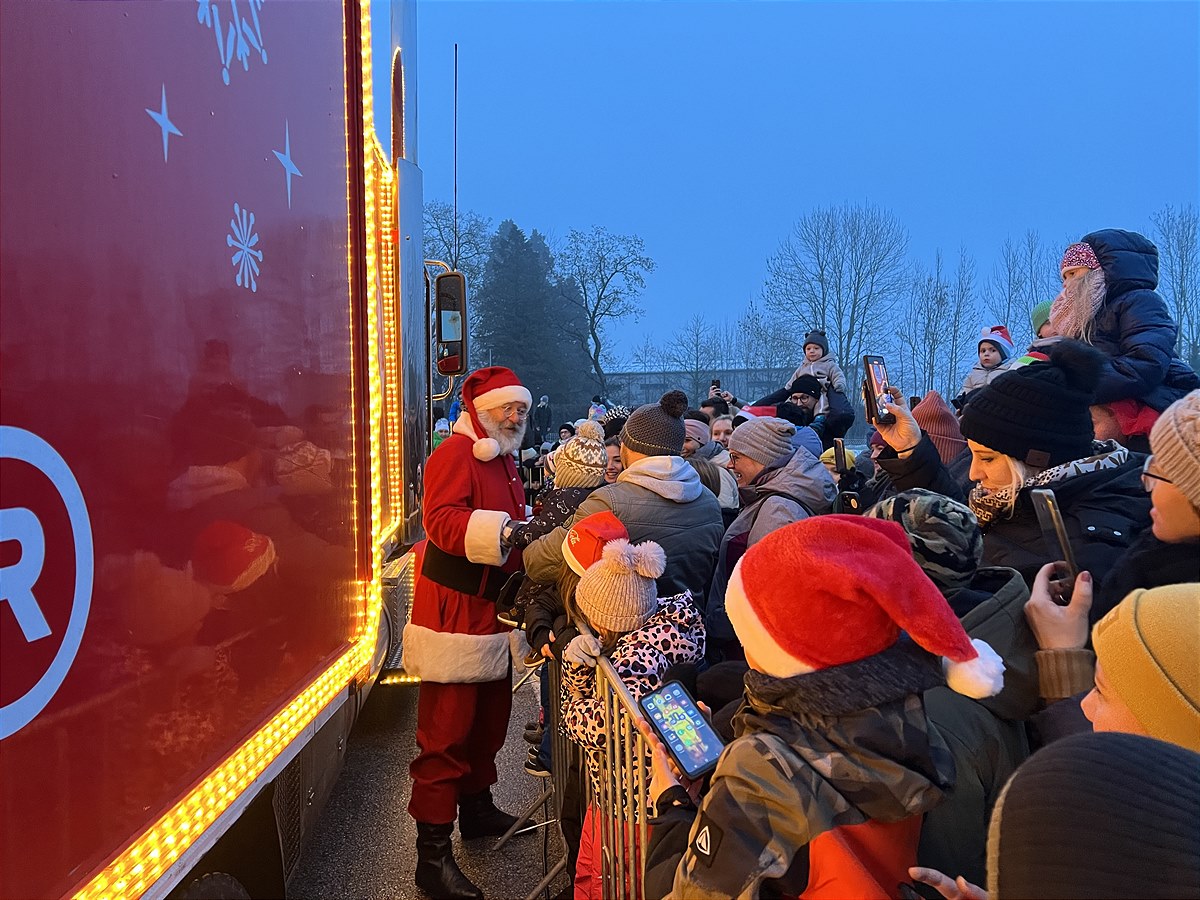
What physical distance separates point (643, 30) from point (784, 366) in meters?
176

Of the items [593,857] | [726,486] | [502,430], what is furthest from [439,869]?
[726,486]

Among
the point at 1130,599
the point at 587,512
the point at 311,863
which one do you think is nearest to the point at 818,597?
the point at 1130,599

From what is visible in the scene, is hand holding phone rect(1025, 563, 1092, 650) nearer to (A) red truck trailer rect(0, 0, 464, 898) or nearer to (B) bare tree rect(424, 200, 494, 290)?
(A) red truck trailer rect(0, 0, 464, 898)

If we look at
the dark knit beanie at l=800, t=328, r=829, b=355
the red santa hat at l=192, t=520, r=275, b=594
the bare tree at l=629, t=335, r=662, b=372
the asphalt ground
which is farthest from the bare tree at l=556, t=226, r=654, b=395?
the red santa hat at l=192, t=520, r=275, b=594

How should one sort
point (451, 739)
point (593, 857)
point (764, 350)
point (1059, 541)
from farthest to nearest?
point (764, 350)
point (451, 739)
point (593, 857)
point (1059, 541)

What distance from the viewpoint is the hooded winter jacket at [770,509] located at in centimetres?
348

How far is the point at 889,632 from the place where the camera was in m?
1.66

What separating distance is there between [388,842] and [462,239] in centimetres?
3084

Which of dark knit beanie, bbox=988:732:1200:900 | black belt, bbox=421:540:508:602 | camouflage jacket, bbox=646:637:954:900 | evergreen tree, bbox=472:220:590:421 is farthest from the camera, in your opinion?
evergreen tree, bbox=472:220:590:421

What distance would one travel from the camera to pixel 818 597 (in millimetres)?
1635

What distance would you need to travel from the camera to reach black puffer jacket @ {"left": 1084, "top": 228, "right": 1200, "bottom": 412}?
3613 millimetres

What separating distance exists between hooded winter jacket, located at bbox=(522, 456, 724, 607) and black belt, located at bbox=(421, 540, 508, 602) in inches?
17.6

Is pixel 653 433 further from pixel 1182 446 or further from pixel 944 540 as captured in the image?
pixel 1182 446

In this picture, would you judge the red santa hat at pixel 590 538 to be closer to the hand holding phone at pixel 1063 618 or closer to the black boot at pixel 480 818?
the hand holding phone at pixel 1063 618
